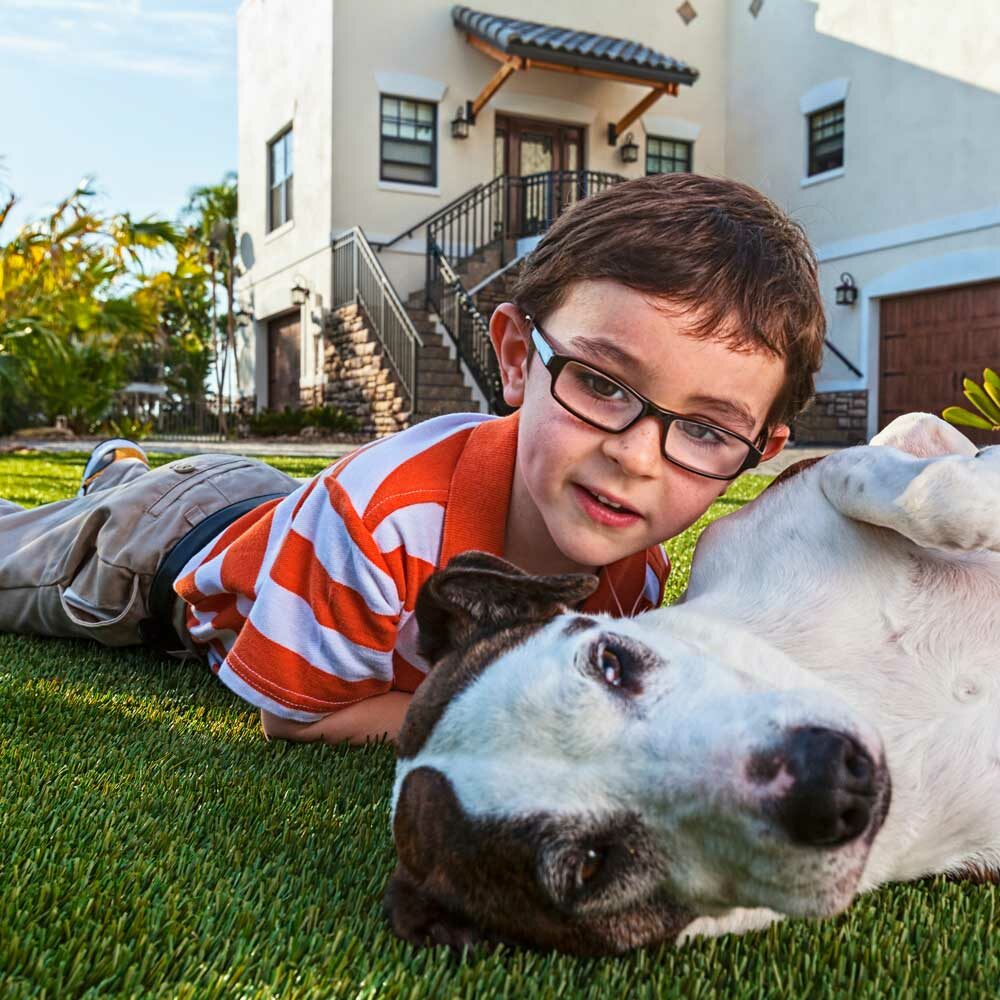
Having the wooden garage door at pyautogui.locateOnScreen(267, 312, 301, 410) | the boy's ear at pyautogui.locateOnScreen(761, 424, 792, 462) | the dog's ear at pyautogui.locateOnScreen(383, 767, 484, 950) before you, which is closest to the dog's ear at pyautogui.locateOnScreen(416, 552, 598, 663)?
the dog's ear at pyautogui.locateOnScreen(383, 767, 484, 950)

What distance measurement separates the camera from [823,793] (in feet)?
4.39

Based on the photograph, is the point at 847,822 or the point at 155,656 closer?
the point at 847,822

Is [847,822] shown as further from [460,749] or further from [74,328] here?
[74,328]

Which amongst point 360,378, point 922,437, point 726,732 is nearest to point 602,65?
point 360,378

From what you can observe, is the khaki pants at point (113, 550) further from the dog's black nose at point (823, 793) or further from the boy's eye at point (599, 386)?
the dog's black nose at point (823, 793)

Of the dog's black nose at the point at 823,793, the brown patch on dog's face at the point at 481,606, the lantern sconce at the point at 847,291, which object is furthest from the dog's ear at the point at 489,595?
the lantern sconce at the point at 847,291

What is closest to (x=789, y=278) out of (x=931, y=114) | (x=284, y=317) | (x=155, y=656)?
(x=155, y=656)

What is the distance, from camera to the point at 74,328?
17.7 m

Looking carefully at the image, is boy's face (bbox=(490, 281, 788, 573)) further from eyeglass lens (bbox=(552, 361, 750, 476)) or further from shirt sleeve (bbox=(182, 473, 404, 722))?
Result: shirt sleeve (bbox=(182, 473, 404, 722))

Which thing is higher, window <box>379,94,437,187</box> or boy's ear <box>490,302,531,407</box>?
window <box>379,94,437,187</box>

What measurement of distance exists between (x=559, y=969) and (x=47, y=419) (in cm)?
2101

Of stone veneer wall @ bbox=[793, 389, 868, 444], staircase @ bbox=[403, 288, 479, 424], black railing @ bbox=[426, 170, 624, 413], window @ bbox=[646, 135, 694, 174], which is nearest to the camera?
staircase @ bbox=[403, 288, 479, 424]

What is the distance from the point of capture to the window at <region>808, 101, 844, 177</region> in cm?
1719

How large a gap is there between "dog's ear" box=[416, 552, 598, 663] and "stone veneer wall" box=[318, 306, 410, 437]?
1337cm
